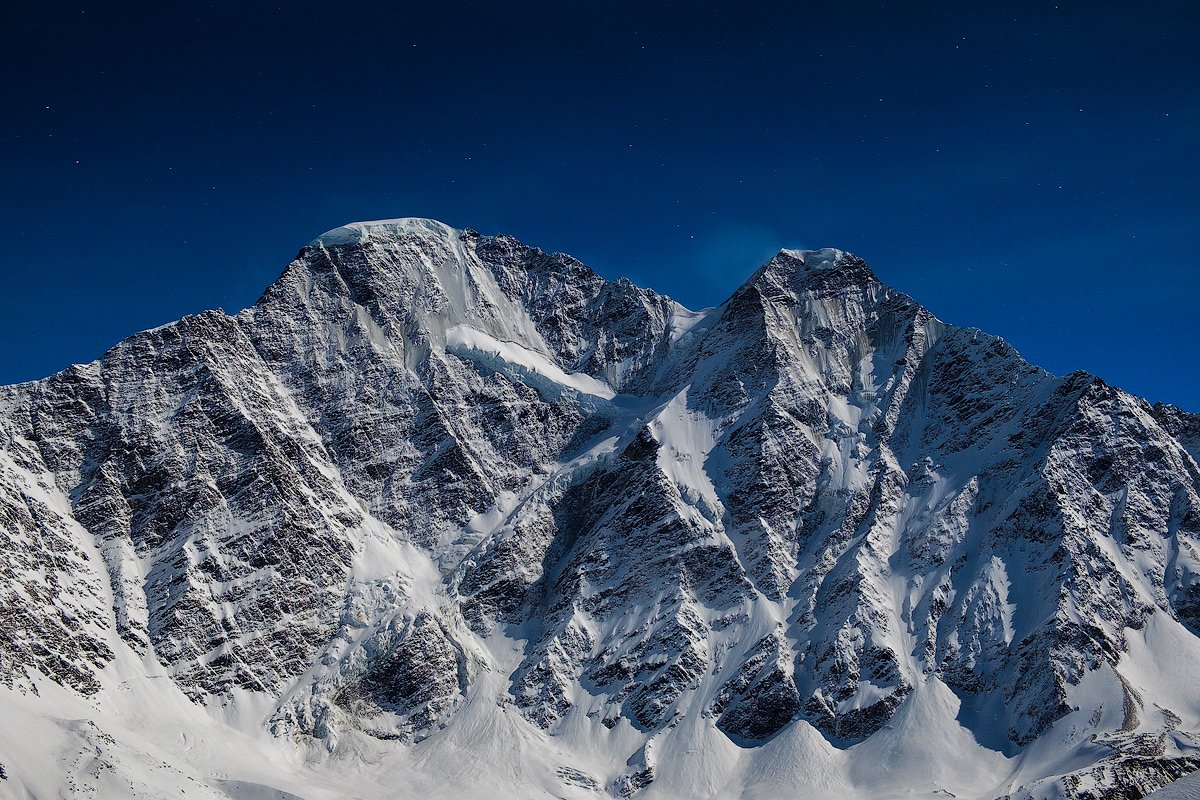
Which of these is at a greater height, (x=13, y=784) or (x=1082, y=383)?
(x=1082, y=383)

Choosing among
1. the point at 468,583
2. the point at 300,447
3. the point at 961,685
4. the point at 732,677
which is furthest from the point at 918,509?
the point at 300,447

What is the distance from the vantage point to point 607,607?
174 m

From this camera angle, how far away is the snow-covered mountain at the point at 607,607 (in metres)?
143

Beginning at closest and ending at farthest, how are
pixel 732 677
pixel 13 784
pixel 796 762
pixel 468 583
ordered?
1. pixel 13 784
2. pixel 796 762
3. pixel 732 677
4. pixel 468 583

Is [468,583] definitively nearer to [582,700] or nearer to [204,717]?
[582,700]

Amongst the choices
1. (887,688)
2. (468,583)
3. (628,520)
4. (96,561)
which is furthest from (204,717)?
(887,688)

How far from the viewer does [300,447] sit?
191875 mm

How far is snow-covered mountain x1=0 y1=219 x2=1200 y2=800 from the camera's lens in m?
143

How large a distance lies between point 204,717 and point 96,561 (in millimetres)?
34542

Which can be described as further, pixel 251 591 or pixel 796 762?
pixel 251 591

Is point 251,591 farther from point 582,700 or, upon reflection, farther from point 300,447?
point 582,700

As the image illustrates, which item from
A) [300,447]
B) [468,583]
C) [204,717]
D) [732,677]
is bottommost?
[732,677]

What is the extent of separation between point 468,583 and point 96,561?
58.5 m

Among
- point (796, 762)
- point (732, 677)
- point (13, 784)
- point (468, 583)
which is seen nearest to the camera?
point (13, 784)
